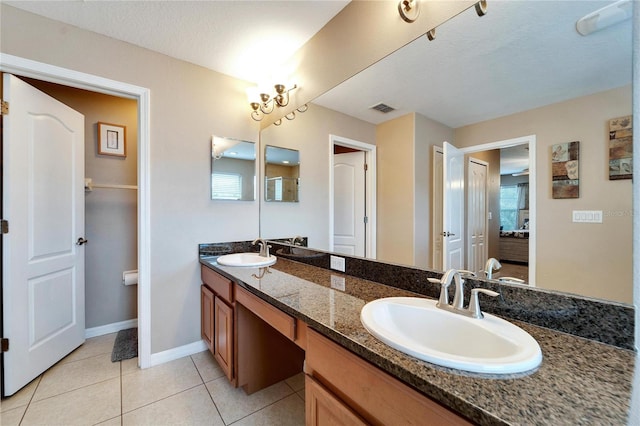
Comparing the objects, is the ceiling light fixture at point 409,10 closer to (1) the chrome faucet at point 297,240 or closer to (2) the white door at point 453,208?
(2) the white door at point 453,208

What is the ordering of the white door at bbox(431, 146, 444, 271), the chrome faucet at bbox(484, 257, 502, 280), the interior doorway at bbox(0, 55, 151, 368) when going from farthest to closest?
1. the interior doorway at bbox(0, 55, 151, 368)
2. the white door at bbox(431, 146, 444, 271)
3. the chrome faucet at bbox(484, 257, 502, 280)

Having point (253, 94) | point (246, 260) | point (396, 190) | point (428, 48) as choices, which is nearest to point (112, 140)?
point (253, 94)

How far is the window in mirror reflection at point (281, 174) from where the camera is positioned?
2131 millimetres

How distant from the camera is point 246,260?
2045mm

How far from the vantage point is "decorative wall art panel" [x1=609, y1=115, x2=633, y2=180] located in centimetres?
69

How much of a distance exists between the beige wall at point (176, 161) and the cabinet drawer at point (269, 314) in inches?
32.8

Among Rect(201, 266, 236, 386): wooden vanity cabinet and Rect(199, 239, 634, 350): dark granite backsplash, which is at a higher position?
Rect(199, 239, 634, 350): dark granite backsplash

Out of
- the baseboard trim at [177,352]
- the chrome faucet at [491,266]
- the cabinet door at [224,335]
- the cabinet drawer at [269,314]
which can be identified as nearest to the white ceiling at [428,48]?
the chrome faucet at [491,266]

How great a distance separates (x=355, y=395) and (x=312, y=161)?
1532 mm

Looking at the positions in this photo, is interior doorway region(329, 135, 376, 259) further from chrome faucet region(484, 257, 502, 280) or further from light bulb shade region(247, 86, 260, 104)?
light bulb shade region(247, 86, 260, 104)

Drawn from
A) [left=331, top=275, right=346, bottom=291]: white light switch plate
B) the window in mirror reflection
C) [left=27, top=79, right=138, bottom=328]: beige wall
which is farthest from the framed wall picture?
[left=331, top=275, right=346, bottom=291]: white light switch plate

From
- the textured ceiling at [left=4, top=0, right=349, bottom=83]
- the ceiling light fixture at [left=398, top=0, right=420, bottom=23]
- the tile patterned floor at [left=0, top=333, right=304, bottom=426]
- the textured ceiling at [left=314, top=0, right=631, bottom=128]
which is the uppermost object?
the textured ceiling at [left=4, top=0, right=349, bottom=83]

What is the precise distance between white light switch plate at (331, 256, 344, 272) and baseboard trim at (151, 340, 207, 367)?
4.68 feet

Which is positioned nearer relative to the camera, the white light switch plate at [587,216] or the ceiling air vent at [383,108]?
the white light switch plate at [587,216]
